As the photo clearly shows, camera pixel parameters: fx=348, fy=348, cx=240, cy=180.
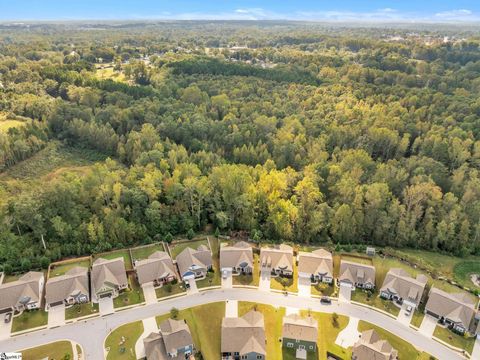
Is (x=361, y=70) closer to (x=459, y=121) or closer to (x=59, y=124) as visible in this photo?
(x=459, y=121)

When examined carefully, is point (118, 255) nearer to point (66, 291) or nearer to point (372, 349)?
point (66, 291)

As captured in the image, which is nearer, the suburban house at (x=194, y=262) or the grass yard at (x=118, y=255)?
the suburban house at (x=194, y=262)

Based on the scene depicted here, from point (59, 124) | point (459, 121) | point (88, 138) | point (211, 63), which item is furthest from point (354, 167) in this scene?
point (211, 63)

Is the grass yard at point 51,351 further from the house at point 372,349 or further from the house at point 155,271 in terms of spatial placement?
the house at point 372,349

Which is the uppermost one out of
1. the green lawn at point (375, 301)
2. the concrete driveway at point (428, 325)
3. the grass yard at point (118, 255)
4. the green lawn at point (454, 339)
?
the grass yard at point (118, 255)

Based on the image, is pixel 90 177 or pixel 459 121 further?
pixel 459 121

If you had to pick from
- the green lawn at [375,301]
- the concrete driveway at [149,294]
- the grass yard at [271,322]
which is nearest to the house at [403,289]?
the green lawn at [375,301]
